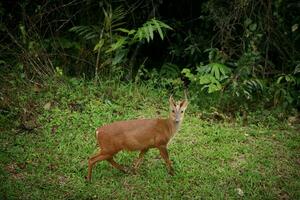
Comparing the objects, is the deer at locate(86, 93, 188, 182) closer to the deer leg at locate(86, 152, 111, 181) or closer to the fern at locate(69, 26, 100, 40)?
the deer leg at locate(86, 152, 111, 181)

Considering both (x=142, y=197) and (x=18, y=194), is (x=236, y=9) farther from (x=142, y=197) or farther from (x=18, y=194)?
(x=18, y=194)

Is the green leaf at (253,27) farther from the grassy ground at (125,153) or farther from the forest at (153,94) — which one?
the grassy ground at (125,153)

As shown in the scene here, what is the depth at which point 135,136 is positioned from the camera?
242 inches

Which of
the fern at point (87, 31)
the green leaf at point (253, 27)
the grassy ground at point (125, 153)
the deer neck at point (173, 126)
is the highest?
the fern at point (87, 31)

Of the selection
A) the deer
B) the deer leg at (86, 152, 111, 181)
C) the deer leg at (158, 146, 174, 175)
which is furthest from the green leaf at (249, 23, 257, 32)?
the deer leg at (86, 152, 111, 181)

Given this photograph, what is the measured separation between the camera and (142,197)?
6043 mm

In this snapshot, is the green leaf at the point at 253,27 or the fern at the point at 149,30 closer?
the fern at the point at 149,30

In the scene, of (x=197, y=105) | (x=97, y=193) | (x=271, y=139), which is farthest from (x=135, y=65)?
(x=97, y=193)

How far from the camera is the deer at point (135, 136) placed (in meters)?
6.11

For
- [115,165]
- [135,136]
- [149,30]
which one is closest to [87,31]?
[149,30]

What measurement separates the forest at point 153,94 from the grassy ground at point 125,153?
0.05ft

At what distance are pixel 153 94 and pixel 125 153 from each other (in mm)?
1926

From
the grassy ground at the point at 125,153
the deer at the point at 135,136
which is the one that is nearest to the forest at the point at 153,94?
the grassy ground at the point at 125,153

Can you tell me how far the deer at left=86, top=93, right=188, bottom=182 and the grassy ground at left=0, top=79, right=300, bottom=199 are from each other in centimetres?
31
